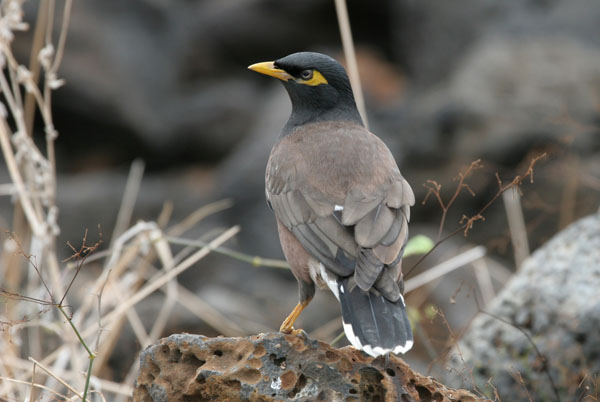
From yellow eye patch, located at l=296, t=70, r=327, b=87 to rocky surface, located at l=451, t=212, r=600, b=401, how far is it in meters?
1.68

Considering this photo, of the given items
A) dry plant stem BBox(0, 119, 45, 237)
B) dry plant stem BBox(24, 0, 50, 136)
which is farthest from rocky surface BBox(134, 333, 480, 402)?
dry plant stem BBox(24, 0, 50, 136)

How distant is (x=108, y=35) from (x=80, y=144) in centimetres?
199

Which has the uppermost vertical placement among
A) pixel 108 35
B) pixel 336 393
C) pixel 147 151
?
pixel 336 393

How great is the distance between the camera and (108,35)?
46.6 ft

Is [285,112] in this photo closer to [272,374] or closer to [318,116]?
[318,116]

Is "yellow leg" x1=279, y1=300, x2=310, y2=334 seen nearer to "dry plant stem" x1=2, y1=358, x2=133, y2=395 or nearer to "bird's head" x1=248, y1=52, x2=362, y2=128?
"dry plant stem" x1=2, y1=358, x2=133, y2=395

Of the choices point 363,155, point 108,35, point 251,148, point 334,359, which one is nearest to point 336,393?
point 334,359

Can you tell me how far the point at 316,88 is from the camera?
Answer: 512 cm

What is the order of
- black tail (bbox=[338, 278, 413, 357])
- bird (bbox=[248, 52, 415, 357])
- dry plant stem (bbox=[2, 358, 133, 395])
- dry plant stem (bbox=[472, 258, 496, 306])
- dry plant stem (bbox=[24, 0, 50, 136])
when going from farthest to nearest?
dry plant stem (bbox=[472, 258, 496, 306]) → dry plant stem (bbox=[24, 0, 50, 136]) → dry plant stem (bbox=[2, 358, 133, 395]) → bird (bbox=[248, 52, 415, 357]) → black tail (bbox=[338, 278, 413, 357])

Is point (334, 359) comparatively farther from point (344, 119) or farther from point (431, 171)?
point (431, 171)

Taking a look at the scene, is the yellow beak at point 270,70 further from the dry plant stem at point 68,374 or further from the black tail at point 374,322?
the dry plant stem at point 68,374

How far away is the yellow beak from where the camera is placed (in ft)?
16.3

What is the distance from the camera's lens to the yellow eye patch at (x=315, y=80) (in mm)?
5098

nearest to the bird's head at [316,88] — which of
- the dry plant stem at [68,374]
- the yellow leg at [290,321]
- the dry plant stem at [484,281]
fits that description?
the yellow leg at [290,321]
